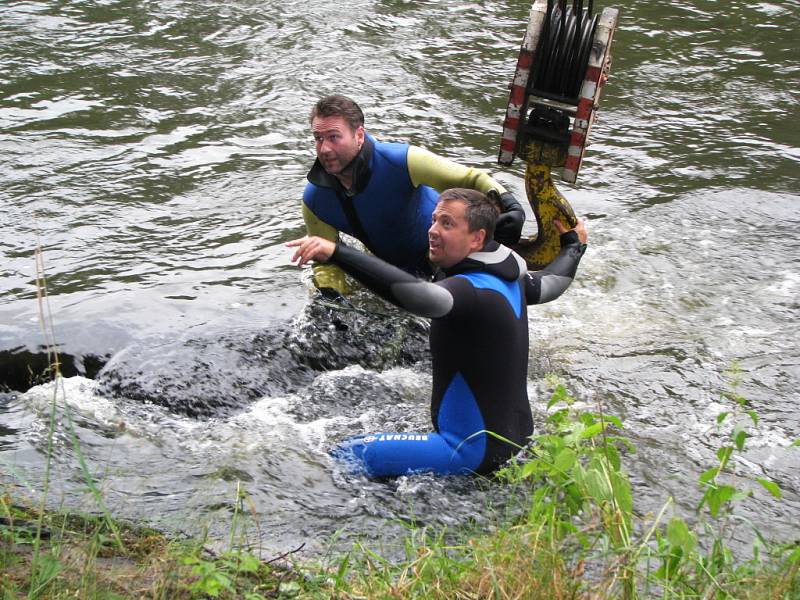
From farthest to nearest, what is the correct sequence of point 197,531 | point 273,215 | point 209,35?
point 209,35
point 273,215
point 197,531

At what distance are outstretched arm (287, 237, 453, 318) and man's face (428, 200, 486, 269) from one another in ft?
0.79

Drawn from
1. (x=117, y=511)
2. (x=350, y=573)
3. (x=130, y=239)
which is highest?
(x=350, y=573)

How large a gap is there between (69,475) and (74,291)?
2.39 meters

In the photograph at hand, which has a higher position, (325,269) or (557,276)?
(557,276)

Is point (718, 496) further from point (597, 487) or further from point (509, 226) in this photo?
point (509, 226)

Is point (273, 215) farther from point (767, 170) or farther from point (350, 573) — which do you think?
point (350, 573)

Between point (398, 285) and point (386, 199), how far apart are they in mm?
1807

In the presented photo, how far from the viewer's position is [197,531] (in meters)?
3.84

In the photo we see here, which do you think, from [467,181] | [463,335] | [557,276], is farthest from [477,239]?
[467,181]

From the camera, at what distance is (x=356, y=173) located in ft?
18.6

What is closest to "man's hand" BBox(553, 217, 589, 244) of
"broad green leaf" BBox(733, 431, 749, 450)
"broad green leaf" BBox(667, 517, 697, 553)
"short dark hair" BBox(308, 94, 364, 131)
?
"short dark hair" BBox(308, 94, 364, 131)

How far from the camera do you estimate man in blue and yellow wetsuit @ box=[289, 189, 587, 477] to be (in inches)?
164

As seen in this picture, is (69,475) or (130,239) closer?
(69,475)

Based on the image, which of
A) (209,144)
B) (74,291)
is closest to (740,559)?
(74,291)
